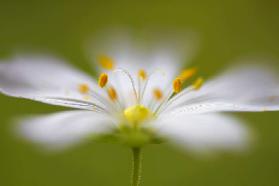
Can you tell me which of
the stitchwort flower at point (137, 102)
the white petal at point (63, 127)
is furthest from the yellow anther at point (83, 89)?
the white petal at point (63, 127)

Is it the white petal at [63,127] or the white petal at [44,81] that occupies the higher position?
the white petal at [44,81]

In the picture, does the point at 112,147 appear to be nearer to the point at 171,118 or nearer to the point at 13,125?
the point at 171,118

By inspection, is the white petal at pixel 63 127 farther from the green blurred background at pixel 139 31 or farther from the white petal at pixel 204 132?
the green blurred background at pixel 139 31

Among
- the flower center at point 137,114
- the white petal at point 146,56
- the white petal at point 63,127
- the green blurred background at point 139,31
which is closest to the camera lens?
the white petal at point 63,127

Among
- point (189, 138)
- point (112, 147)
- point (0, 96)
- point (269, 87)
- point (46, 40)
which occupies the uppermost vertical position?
point (46, 40)

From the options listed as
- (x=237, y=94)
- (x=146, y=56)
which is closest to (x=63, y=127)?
(x=237, y=94)

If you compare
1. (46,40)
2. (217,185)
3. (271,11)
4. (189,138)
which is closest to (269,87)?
(189,138)

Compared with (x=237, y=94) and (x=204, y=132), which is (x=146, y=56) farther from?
(x=204, y=132)
